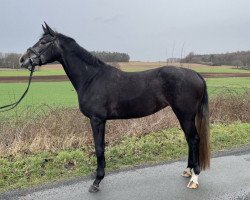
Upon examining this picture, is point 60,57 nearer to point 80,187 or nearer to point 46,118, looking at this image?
point 80,187

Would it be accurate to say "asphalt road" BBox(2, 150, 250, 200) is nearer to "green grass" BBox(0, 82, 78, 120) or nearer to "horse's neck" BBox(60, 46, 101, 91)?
"horse's neck" BBox(60, 46, 101, 91)

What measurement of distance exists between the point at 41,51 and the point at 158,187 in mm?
2714

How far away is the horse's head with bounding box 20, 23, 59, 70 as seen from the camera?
5.32 meters

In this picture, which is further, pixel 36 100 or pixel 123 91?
pixel 36 100

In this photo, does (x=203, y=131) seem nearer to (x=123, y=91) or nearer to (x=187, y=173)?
(x=187, y=173)

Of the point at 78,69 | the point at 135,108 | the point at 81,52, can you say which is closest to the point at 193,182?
the point at 135,108

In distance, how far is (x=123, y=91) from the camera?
17.9 feet

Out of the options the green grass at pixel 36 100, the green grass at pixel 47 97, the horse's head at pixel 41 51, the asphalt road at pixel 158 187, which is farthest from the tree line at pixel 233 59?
the horse's head at pixel 41 51

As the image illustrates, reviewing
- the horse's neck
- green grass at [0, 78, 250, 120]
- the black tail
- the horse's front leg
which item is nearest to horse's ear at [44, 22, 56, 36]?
the horse's neck

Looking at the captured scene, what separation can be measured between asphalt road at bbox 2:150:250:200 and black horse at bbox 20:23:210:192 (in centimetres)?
25

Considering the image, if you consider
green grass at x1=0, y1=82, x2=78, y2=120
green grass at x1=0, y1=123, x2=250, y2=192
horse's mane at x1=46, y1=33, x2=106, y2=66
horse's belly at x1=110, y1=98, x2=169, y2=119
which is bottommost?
green grass at x1=0, y1=82, x2=78, y2=120

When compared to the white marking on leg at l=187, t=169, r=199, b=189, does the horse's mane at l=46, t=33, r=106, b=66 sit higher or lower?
higher

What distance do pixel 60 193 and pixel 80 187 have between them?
1.23 ft

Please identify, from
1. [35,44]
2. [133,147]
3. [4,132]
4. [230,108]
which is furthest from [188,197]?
[230,108]
